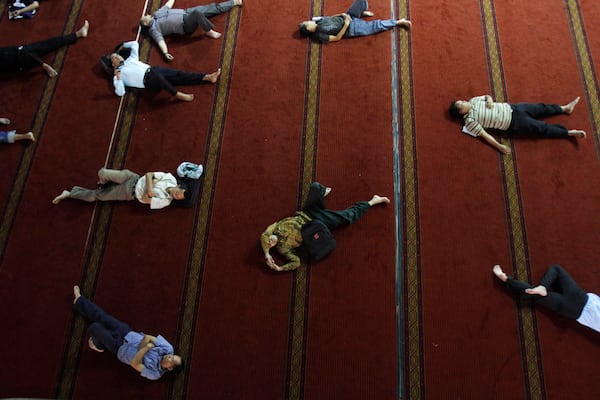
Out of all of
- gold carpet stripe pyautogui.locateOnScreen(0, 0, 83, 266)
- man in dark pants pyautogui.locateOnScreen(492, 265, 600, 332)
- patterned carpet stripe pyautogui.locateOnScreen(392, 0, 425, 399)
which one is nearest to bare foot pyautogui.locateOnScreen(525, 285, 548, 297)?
man in dark pants pyautogui.locateOnScreen(492, 265, 600, 332)

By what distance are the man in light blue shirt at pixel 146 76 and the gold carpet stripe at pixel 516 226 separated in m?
2.36

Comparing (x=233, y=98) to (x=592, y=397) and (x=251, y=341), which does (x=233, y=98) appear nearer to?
(x=251, y=341)

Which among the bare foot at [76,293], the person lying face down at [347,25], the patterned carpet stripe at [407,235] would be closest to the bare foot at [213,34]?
the person lying face down at [347,25]

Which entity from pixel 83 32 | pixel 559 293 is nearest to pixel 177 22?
pixel 83 32

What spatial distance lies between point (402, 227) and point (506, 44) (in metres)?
1.96

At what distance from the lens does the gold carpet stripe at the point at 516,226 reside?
9.42 feet

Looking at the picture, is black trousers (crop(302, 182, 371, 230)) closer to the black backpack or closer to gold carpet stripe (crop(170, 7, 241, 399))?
the black backpack

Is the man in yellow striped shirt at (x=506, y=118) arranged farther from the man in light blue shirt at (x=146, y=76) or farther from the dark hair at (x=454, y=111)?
the man in light blue shirt at (x=146, y=76)

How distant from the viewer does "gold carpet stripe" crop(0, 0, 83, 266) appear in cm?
341

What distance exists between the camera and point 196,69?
3.90 m

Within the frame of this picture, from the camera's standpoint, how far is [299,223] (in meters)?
3.19

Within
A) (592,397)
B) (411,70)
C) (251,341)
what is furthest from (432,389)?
(411,70)

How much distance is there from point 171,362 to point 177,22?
9.39 ft

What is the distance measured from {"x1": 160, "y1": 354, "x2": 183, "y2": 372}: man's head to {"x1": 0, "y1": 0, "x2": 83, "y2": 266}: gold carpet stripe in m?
1.56
